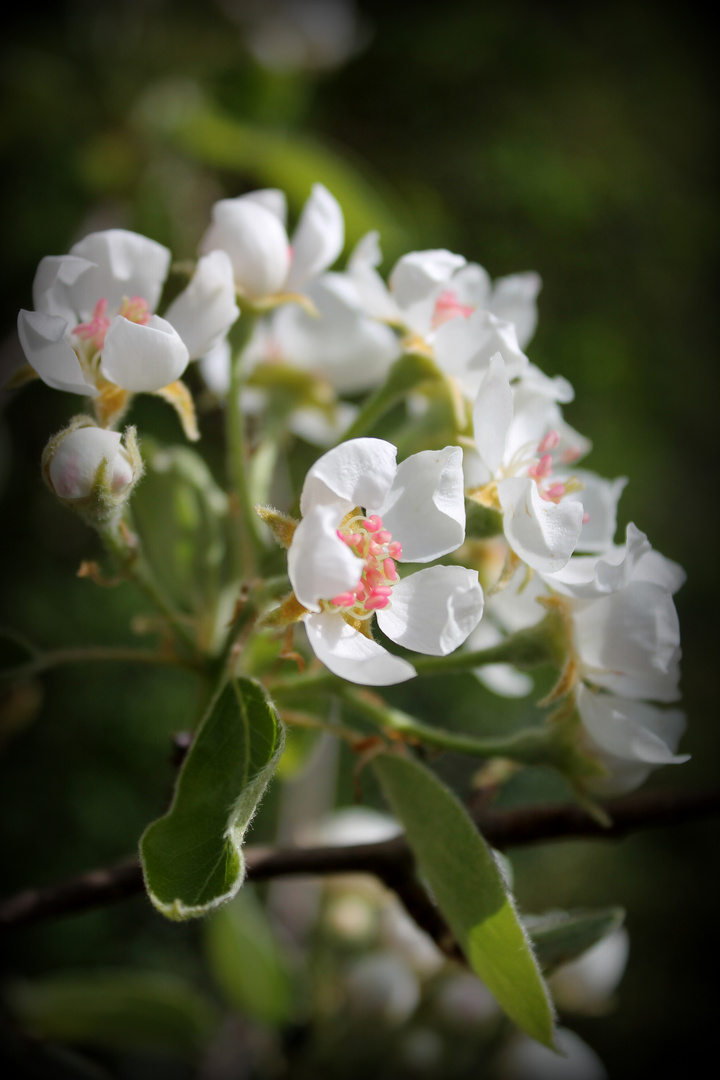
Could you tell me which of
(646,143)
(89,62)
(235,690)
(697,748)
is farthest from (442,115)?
(235,690)

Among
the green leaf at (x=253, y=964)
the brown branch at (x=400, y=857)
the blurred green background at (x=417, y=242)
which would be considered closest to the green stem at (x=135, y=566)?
the brown branch at (x=400, y=857)

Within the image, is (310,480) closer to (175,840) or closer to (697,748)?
(175,840)

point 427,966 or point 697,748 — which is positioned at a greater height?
point 427,966

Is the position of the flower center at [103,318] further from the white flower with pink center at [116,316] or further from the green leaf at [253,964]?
the green leaf at [253,964]

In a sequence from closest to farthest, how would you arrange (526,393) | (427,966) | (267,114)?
(526,393) → (427,966) → (267,114)

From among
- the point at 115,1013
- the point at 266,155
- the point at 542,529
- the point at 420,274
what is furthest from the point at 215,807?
the point at 266,155

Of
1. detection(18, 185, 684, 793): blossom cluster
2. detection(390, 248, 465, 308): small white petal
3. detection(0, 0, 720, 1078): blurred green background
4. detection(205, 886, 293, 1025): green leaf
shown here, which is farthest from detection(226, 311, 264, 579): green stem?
detection(205, 886, 293, 1025): green leaf

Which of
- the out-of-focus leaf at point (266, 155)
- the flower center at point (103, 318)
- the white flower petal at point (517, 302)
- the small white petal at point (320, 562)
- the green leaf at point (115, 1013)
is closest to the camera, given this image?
the small white petal at point (320, 562)

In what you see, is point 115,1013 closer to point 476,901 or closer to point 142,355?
point 476,901

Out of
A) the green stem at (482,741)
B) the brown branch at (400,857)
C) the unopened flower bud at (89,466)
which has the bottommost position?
the brown branch at (400,857)
